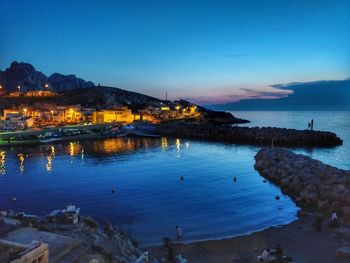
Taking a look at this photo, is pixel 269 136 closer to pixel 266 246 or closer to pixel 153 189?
pixel 153 189

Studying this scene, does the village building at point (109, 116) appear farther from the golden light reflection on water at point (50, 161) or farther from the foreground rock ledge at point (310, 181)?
the foreground rock ledge at point (310, 181)

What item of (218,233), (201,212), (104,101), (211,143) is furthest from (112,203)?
(104,101)

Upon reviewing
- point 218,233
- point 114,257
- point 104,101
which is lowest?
point 218,233

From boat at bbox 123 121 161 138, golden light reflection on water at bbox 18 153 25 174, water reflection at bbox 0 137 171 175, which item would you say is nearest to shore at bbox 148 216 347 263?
water reflection at bbox 0 137 171 175

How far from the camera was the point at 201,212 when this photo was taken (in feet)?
92.9

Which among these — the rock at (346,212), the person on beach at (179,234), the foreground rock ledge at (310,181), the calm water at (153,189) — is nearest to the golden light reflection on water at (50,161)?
the calm water at (153,189)

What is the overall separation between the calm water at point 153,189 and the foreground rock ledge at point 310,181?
1502 mm

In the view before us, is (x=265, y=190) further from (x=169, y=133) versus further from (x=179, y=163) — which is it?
(x=169, y=133)

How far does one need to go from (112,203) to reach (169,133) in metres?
69.7

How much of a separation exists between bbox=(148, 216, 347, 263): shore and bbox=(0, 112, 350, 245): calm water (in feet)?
4.80

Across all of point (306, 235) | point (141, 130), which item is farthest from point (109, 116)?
point (306, 235)

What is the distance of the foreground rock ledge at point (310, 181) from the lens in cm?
2807

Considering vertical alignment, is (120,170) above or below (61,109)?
below

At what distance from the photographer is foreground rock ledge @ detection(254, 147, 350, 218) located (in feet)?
92.1
